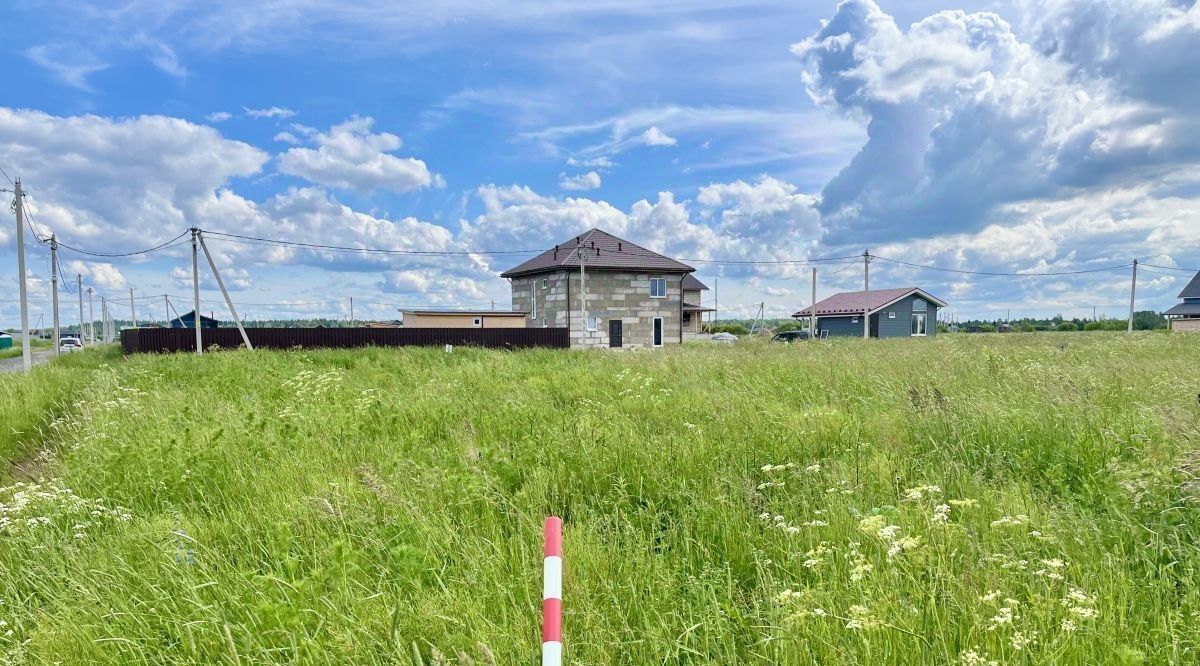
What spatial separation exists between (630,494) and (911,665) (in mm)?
1995

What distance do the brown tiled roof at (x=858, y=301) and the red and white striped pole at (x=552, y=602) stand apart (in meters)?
46.2

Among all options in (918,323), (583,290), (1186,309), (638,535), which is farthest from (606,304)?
(1186,309)

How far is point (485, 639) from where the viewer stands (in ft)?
6.86

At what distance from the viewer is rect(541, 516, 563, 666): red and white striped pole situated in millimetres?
1476

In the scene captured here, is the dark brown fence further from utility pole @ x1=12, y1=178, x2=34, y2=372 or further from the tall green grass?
the tall green grass

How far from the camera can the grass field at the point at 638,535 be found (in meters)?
2.15

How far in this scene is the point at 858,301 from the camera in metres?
46.4

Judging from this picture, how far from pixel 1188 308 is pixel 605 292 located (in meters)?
58.8

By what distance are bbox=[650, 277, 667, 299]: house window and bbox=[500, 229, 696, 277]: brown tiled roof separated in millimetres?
672

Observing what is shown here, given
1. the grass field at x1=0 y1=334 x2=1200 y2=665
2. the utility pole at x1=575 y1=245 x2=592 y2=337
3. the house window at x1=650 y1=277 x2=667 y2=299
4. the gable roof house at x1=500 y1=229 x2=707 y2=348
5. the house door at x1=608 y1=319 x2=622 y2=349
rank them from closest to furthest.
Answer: the grass field at x1=0 y1=334 x2=1200 y2=665 < the utility pole at x1=575 y1=245 x2=592 y2=337 < the gable roof house at x1=500 y1=229 x2=707 y2=348 < the house door at x1=608 y1=319 x2=622 y2=349 < the house window at x1=650 y1=277 x2=667 y2=299

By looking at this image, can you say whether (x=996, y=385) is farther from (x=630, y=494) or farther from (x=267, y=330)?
(x=267, y=330)

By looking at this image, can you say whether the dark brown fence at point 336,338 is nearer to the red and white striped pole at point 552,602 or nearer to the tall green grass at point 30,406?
the tall green grass at point 30,406

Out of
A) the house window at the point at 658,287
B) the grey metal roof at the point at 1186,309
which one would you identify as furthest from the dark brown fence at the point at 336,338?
the grey metal roof at the point at 1186,309

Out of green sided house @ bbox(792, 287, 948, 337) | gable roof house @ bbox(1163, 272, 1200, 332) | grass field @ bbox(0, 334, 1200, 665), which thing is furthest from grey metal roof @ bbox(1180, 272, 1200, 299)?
grass field @ bbox(0, 334, 1200, 665)
